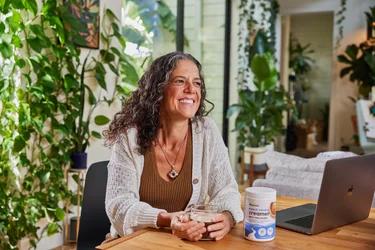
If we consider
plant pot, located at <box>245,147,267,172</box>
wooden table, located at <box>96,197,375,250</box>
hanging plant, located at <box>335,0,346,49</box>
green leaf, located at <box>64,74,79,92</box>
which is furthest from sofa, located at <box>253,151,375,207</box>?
hanging plant, located at <box>335,0,346,49</box>

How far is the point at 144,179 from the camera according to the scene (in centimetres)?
162

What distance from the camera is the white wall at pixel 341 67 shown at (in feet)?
24.5

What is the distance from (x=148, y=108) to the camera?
1721 mm

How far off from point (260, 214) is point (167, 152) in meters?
0.54

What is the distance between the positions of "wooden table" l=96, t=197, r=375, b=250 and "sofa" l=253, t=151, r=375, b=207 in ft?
2.93

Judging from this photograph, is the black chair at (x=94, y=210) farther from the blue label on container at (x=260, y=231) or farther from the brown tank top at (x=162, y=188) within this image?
the blue label on container at (x=260, y=231)

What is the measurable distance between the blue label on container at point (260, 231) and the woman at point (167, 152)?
0.21 m

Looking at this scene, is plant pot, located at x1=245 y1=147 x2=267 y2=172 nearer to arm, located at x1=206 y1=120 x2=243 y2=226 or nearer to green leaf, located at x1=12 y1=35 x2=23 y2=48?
green leaf, located at x1=12 y1=35 x2=23 y2=48

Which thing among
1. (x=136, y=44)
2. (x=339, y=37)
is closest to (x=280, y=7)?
(x=339, y=37)

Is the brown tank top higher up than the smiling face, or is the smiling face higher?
the smiling face

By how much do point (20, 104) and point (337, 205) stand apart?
6.76 feet

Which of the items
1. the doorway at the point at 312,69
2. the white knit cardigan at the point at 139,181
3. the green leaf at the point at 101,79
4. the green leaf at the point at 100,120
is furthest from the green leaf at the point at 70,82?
the doorway at the point at 312,69

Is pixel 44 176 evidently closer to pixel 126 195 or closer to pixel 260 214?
pixel 126 195

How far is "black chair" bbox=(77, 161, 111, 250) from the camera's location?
67.7 inches
